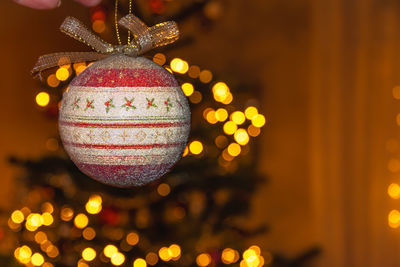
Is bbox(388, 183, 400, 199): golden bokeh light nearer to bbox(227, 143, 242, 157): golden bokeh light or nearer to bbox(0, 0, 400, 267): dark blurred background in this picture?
bbox(0, 0, 400, 267): dark blurred background

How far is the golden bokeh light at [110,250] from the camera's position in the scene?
2.34m

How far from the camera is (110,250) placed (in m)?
2.34

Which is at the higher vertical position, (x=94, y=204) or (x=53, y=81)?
(x=53, y=81)

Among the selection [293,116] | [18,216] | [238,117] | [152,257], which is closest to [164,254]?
[152,257]

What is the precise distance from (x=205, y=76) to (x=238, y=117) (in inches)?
10.1

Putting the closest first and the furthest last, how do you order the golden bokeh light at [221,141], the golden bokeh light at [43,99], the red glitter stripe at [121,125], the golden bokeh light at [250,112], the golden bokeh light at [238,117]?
the red glitter stripe at [121,125], the golden bokeh light at [43,99], the golden bokeh light at [221,141], the golden bokeh light at [238,117], the golden bokeh light at [250,112]

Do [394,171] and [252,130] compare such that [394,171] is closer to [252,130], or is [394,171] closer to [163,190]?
[252,130]

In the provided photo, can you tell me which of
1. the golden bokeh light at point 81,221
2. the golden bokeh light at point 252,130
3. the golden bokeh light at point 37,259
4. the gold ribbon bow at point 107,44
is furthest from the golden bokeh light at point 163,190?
the gold ribbon bow at point 107,44

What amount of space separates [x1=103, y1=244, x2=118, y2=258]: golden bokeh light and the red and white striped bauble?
1.33m

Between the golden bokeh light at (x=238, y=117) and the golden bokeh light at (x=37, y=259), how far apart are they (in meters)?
0.81

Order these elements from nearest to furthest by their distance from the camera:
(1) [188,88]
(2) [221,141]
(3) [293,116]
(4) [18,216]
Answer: (1) [188,88], (2) [221,141], (4) [18,216], (3) [293,116]

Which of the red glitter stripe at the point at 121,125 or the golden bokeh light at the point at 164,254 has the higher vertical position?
the red glitter stripe at the point at 121,125

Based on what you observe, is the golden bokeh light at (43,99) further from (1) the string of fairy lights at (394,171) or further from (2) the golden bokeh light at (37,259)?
(1) the string of fairy lights at (394,171)

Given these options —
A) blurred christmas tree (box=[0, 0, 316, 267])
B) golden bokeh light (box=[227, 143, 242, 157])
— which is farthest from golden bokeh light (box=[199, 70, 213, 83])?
golden bokeh light (box=[227, 143, 242, 157])
